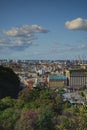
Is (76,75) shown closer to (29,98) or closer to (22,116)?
(29,98)

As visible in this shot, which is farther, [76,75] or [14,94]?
[76,75]

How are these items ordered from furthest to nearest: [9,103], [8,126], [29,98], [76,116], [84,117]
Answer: [29,98]
[9,103]
[76,116]
[84,117]
[8,126]

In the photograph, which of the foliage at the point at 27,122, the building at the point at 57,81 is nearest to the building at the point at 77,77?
the building at the point at 57,81

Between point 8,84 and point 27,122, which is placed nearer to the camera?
point 27,122

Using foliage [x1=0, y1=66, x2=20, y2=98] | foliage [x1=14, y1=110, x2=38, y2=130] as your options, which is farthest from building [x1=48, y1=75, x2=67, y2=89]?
foliage [x1=14, y1=110, x2=38, y2=130]

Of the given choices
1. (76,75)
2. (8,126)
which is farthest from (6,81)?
(76,75)

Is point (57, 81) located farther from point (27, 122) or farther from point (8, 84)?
point (27, 122)

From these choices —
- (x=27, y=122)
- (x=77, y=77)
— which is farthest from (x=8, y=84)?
(x=77, y=77)

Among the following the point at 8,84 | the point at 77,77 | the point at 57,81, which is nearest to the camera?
the point at 8,84

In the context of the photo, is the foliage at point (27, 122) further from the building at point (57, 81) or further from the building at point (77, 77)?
the building at point (77, 77)

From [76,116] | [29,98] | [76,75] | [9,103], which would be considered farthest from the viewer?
[76,75]
